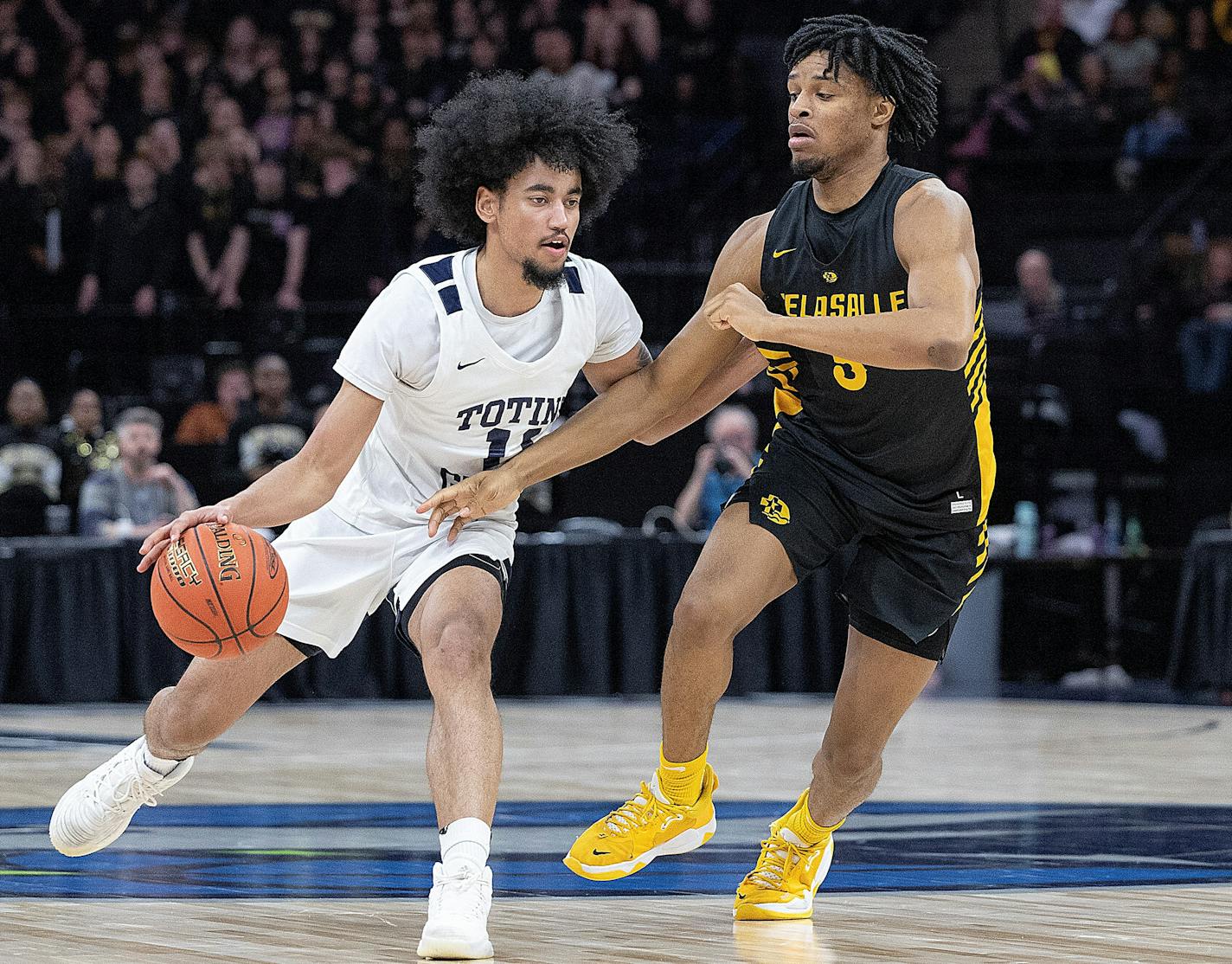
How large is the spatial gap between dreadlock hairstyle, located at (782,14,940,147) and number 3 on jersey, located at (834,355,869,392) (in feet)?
1.87

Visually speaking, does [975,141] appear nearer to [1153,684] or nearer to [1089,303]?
[1089,303]

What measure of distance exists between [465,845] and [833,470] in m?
1.27

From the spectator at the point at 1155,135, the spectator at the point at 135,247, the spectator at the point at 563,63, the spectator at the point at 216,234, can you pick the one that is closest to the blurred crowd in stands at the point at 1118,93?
the spectator at the point at 1155,135

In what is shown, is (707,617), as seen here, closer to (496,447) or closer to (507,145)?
(496,447)

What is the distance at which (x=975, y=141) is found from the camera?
1408 cm

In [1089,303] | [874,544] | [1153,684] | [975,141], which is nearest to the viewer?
[874,544]

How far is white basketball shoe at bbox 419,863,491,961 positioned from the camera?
138 inches

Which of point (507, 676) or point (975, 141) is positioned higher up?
point (975, 141)

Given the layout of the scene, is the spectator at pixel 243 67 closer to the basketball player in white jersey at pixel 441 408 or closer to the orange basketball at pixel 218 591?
the basketball player in white jersey at pixel 441 408

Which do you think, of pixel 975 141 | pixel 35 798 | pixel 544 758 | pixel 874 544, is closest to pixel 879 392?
pixel 874 544

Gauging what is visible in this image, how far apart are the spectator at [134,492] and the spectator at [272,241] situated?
8.77 ft

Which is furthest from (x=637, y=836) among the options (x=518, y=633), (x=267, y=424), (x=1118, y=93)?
(x=1118, y=93)

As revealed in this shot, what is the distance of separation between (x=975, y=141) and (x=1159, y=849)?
9.66 meters

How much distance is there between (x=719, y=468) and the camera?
10.6 metres
